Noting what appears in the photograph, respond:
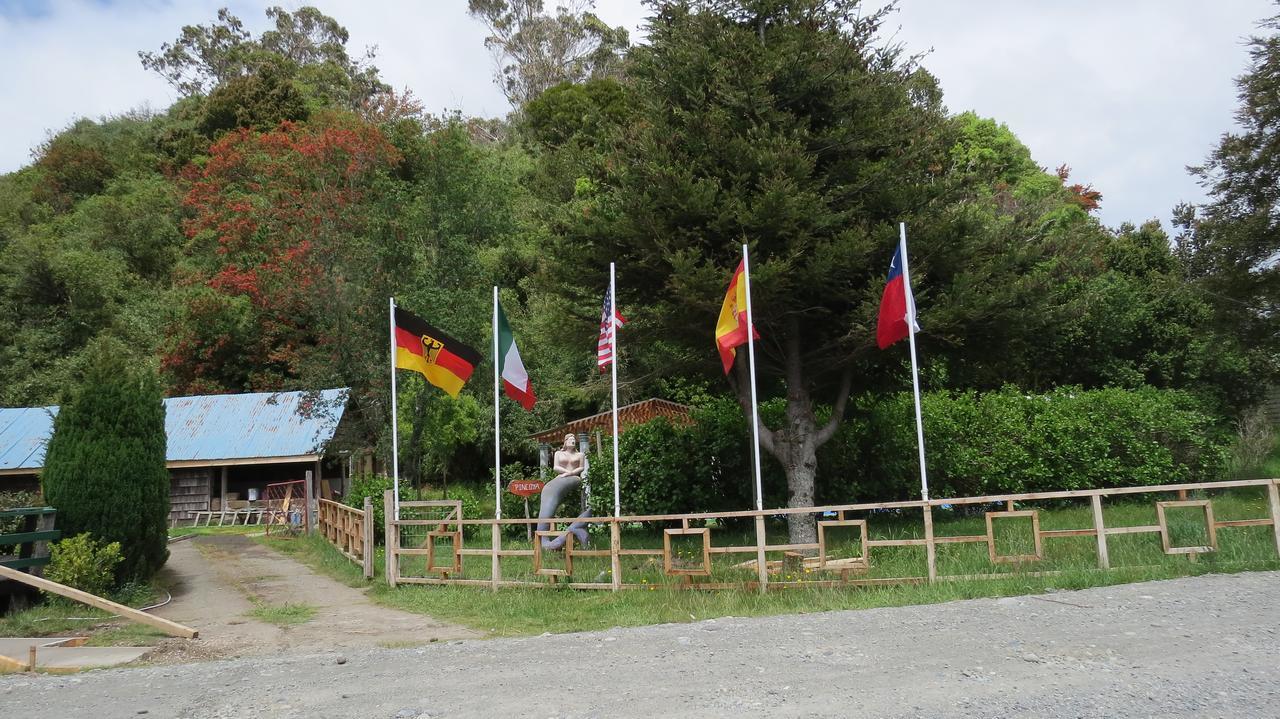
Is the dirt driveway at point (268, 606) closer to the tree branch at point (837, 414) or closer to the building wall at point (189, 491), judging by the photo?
the tree branch at point (837, 414)

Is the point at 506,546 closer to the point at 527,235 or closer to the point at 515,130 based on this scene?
the point at 527,235

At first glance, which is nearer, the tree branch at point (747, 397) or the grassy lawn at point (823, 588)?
the grassy lawn at point (823, 588)

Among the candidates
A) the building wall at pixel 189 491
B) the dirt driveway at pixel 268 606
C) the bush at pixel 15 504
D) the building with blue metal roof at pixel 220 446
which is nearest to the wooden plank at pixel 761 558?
the dirt driveway at pixel 268 606

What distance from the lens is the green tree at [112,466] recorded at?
39.1ft

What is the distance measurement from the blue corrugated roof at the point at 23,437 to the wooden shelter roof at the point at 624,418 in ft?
51.5

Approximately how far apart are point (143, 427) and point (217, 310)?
25.8 meters

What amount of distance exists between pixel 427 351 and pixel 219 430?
17981 millimetres

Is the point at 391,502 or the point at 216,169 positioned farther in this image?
the point at 216,169

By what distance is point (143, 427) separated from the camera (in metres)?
12.6

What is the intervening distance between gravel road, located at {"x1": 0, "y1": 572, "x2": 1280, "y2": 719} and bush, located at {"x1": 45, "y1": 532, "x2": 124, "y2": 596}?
4355 millimetres

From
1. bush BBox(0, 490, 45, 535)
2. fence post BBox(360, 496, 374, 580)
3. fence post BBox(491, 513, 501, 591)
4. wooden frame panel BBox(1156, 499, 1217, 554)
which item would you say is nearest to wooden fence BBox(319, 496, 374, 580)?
fence post BBox(360, 496, 374, 580)

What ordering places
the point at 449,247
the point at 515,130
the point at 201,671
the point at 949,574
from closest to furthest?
1. the point at 201,671
2. the point at 949,574
3. the point at 449,247
4. the point at 515,130

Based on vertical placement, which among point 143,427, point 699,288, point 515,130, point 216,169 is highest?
point 515,130

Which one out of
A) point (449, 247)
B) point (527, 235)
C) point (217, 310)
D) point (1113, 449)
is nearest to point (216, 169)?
point (217, 310)
